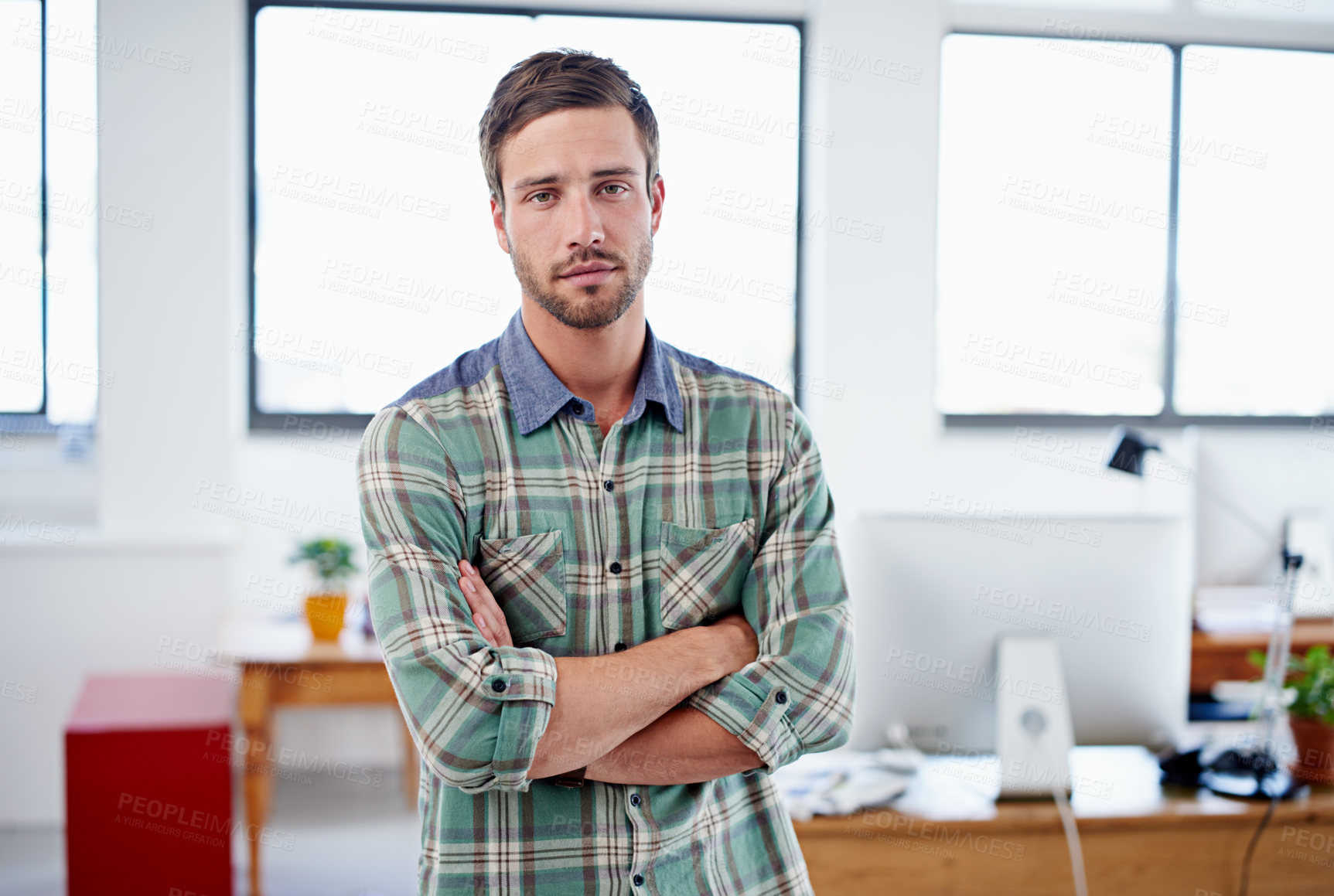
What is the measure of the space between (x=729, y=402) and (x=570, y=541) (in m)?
0.30

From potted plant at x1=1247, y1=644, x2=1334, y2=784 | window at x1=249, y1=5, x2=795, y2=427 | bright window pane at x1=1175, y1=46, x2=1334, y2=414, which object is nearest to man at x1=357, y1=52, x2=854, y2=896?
potted plant at x1=1247, y1=644, x2=1334, y2=784

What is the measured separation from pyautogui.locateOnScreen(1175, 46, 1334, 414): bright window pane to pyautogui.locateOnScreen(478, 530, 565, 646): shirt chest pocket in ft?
13.5

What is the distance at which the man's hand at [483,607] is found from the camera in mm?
1203

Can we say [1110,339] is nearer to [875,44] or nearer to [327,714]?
[875,44]

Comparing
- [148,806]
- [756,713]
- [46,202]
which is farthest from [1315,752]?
[46,202]

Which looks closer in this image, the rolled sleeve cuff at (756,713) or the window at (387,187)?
the rolled sleeve cuff at (756,713)

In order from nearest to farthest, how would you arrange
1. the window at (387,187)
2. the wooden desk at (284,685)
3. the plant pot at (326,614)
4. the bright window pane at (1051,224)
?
the wooden desk at (284,685) < the plant pot at (326,614) < the window at (387,187) < the bright window pane at (1051,224)

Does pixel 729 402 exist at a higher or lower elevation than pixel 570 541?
higher

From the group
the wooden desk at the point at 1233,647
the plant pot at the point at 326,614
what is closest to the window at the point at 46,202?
the plant pot at the point at 326,614

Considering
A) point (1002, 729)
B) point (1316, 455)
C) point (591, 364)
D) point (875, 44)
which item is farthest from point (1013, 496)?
point (591, 364)

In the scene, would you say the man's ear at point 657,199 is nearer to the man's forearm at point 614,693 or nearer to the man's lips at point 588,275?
the man's lips at point 588,275

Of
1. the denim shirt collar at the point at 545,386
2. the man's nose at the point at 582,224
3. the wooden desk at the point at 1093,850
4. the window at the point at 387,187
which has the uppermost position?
the window at the point at 387,187

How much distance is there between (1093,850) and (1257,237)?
150 inches

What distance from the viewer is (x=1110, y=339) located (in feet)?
A: 14.8
